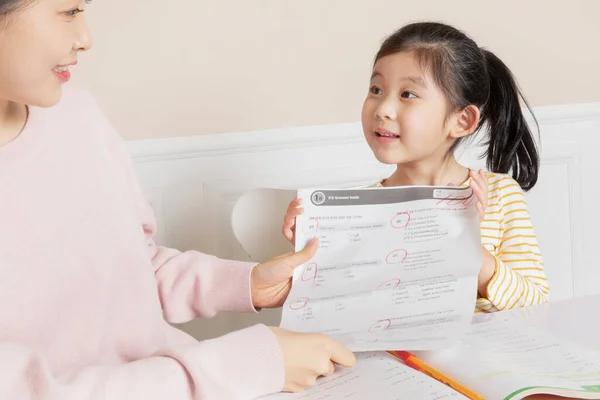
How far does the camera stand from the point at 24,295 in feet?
3.22

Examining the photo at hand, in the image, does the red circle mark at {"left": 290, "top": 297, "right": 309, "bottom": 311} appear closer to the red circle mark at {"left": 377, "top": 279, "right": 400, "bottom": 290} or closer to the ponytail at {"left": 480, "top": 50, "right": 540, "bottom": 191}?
the red circle mark at {"left": 377, "top": 279, "right": 400, "bottom": 290}

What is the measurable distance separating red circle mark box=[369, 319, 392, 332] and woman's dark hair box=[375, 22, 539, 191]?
1.73 ft

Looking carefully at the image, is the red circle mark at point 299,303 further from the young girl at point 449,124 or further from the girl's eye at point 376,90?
the girl's eye at point 376,90

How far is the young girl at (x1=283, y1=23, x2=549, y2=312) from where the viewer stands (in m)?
1.40

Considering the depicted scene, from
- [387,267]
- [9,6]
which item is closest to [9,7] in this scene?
[9,6]

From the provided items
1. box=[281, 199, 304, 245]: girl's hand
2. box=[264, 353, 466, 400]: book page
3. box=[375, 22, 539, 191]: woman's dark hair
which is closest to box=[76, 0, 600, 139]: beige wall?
box=[375, 22, 539, 191]: woman's dark hair

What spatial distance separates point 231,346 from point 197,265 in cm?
32

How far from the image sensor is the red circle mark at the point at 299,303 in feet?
3.52

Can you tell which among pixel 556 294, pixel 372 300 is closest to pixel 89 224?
pixel 372 300

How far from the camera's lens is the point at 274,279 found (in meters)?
1.15

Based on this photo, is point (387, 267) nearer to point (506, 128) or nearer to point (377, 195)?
point (377, 195)

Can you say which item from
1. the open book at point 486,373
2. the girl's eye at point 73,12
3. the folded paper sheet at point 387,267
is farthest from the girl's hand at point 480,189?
the girl's eye at point 73,12

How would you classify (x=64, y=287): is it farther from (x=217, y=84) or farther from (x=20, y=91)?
(x=217, y=84)

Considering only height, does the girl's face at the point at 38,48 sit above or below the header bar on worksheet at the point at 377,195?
above
